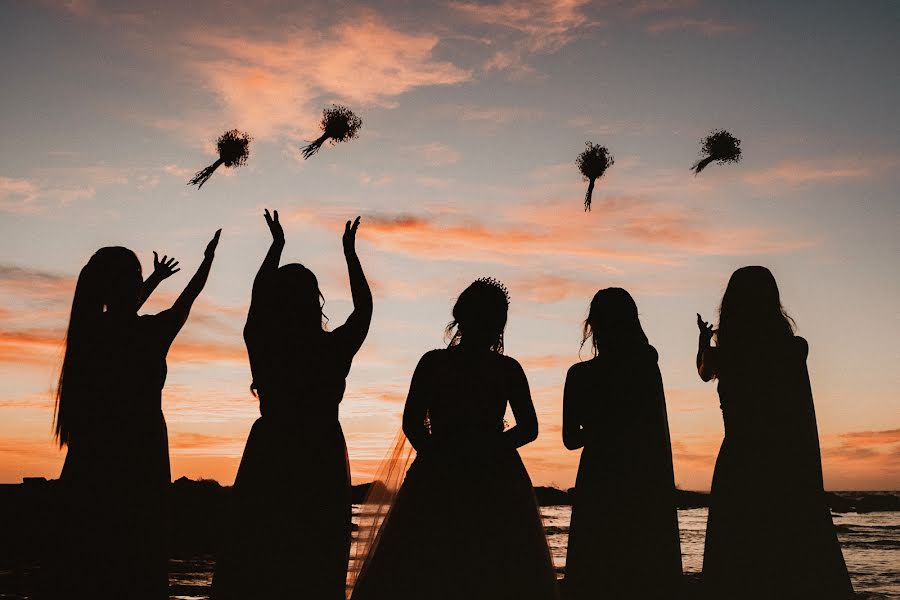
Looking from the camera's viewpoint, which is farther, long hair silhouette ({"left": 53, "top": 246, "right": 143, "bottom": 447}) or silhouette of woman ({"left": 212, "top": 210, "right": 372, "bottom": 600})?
long hair silhouette ({"left": 53, "top": 246, "right": 143, "bottom": 447})

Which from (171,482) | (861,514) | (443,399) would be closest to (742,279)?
(443,399)

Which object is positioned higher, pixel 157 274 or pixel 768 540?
pixel 157 274

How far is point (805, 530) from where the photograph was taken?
6.93 meters

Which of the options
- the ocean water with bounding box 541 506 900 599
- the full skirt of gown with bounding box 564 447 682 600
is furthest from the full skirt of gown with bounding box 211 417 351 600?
the ocean water with bounding box 541 506 900 599

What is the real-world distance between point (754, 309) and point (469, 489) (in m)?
3.16

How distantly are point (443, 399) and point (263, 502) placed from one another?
4.80ft

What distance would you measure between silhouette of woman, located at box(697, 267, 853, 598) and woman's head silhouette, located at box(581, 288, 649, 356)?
1127 millimetres

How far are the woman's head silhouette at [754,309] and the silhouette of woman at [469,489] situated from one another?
245cm

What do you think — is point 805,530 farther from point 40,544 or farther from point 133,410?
point 40,544

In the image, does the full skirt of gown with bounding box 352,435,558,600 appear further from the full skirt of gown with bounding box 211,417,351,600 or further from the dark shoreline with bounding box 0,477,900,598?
the dark shoreline with bounding box 0,477,900,598

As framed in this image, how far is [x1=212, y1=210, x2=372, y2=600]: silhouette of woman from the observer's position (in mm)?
5109

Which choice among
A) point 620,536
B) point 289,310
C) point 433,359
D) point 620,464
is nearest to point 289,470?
point 289,310

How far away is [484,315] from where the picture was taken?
19.2 ft

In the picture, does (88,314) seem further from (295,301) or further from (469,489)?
(469,489)
